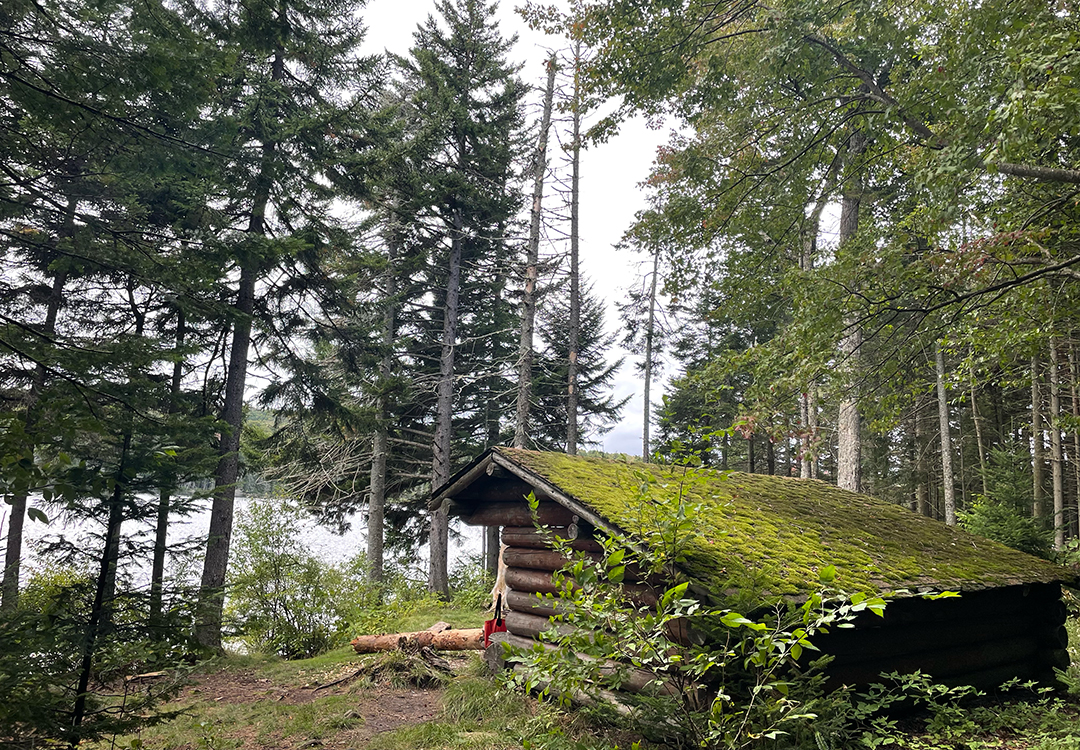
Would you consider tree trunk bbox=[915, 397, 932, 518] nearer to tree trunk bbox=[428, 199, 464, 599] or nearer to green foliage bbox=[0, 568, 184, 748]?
tree trunk bbox=[428, 199, 464, 599]

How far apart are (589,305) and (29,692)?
2338 cm

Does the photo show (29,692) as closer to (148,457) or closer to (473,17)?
(148,457)

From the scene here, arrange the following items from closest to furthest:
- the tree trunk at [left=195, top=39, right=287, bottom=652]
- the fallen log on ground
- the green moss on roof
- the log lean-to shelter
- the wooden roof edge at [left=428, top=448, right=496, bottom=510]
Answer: the green moss on roof → the log lean-to shelter → the wooden roof edge at [left=428, top=448, right=496, bottom=510] → the fallen log on ground → the tree trunk at [left=195, top=39, right=287, bottom=652]

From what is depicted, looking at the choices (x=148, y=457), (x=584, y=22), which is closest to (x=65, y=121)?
(x=148, y=457)

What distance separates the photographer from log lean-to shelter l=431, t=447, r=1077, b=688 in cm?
577

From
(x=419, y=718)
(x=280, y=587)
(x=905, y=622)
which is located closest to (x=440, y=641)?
(x=419, y=718)

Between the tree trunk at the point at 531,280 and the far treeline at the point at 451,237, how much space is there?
0.50 ft

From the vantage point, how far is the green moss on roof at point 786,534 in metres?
5.48

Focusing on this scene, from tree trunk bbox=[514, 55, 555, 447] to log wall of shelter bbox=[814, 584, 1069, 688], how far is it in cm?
1163

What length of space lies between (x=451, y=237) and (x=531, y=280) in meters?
3.10

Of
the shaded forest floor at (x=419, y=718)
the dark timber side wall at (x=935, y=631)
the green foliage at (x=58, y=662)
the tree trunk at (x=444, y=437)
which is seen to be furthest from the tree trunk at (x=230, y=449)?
the green foliage at (x=58, y=662)

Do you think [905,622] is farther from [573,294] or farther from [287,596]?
[573,294]

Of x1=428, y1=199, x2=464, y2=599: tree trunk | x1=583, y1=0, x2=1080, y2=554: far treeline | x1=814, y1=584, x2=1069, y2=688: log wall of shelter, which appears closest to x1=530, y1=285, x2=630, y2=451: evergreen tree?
x1=428, y1=199, x2=464, y2=599: tree trunk

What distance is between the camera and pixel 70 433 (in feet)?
12.2
